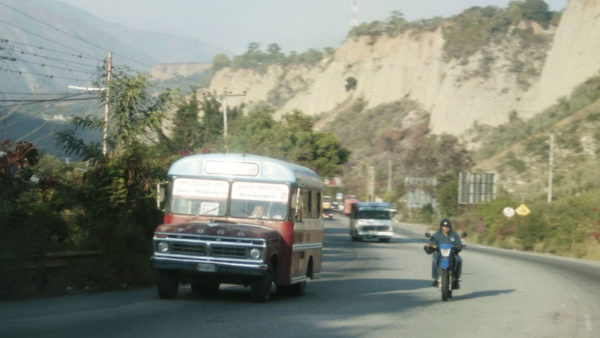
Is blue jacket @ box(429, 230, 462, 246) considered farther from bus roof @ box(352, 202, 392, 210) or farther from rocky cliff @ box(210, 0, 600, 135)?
rocky cliff @ box(210, 0, 600, 135)

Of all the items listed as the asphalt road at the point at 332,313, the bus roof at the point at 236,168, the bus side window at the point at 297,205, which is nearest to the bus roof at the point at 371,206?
the asphalt road at the point at 332,313

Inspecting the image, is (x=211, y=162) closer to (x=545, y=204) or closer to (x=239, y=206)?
(x=239, y=206)

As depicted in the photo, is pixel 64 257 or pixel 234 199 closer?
pixel 234 199

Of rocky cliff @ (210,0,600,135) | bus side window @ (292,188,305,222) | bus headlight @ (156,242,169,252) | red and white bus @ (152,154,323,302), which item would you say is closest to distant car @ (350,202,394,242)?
rocky cliff @ (210,0,600,135)

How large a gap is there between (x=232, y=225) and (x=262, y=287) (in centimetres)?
116

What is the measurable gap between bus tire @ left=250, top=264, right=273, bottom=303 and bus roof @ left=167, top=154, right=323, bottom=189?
1735 mm

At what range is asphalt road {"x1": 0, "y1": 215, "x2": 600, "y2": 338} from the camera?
36.2ft

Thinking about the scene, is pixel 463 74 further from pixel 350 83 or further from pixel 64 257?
pixel 64 257

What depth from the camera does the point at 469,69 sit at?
361 feet

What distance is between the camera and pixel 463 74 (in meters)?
110

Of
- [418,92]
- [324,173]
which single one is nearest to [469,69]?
[418,92]

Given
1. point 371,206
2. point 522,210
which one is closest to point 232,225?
point 371,206

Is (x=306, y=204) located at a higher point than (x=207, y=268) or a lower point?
higher

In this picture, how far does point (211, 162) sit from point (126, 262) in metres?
3.48
